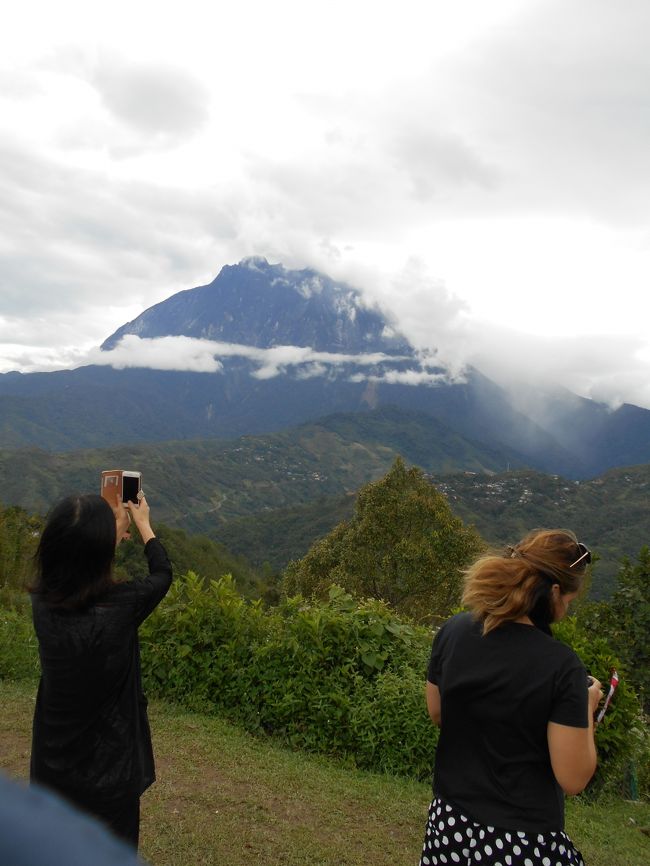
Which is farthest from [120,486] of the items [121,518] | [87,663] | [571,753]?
[571,753]

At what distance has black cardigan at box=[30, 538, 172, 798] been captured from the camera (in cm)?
241

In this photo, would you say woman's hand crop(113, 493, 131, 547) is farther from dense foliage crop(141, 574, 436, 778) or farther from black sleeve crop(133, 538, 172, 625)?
dense foliage crop(141, 574, 436, 778)

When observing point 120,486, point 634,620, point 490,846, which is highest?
point 120,486

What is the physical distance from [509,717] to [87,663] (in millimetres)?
1543

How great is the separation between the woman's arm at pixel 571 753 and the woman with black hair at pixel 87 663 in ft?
→ 5.16

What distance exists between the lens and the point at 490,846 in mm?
2184

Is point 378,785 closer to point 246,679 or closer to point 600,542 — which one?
point 246,679

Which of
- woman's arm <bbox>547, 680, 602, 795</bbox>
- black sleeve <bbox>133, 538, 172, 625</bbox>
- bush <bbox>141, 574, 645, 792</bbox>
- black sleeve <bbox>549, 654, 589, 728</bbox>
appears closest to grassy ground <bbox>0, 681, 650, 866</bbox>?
bush <bbox>141, 574, 645, 792</bbox>

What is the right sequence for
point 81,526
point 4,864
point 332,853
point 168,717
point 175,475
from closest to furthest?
point 4,864 → point 81,526 → point 332,853 → point 168,717 → point 175,475

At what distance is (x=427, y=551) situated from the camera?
58.3ft

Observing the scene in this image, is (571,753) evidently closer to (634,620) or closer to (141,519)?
(141,519)

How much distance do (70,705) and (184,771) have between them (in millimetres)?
3190

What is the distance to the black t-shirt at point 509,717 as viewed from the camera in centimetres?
210

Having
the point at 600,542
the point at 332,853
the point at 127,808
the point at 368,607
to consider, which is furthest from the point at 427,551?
the point at 600,542
